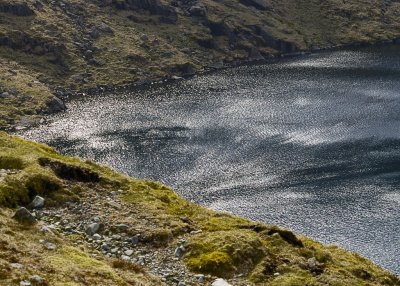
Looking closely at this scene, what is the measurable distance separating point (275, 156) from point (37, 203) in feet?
369

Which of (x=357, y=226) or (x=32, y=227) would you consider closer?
(x=32, y=227)

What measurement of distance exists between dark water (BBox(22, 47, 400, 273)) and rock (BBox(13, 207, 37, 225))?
74.2 m

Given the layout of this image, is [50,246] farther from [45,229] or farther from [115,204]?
[115,204]

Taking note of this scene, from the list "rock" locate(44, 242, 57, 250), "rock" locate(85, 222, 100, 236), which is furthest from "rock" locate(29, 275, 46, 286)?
"rock" locate(85, 222, 100, 236)

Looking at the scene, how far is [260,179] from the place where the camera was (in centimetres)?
12862

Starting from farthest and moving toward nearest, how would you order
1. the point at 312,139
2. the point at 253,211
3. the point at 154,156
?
the point at 312,139, the point at 154,156, the point at 253,211

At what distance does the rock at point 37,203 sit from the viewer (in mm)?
35188

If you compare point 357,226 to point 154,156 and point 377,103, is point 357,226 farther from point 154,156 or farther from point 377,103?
point 377,103

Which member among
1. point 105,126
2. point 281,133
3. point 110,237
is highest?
point 110,237

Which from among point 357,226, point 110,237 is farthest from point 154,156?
point 110,237

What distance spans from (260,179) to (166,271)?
328 feet

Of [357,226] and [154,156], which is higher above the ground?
[357,226]

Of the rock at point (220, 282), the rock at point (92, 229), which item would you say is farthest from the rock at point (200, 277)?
the rock at point (92, 229)

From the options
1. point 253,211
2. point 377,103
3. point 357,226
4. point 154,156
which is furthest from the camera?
point 377,103
